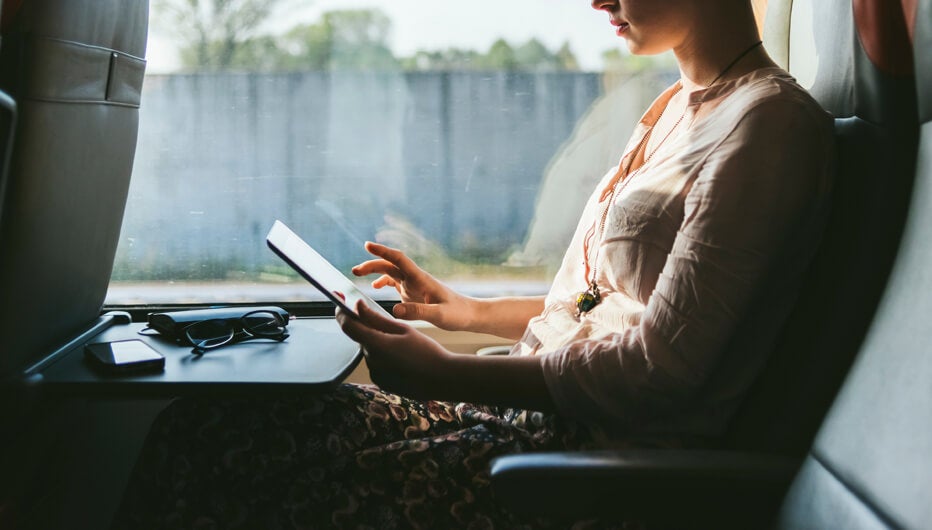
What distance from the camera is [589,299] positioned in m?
1.23

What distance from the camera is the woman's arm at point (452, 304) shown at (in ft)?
4.91

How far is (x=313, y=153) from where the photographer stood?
1.79m

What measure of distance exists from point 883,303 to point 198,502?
90 centimetres

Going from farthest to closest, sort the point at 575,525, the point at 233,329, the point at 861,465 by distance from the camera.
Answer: the point at 233,329 → the point at 575,525 → the point at 861,465

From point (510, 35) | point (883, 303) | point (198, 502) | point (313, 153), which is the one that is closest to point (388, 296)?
point (313, 153)

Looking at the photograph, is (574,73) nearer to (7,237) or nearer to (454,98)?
(454,98)

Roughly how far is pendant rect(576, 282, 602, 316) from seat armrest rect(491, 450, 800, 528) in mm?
Answer: 340

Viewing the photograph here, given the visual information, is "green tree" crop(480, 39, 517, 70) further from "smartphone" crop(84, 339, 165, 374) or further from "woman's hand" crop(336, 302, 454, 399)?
"smartphone" crop(84, 339, 165, 374)

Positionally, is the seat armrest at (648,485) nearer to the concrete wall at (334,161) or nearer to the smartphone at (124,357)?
the smartphone at (124,357)

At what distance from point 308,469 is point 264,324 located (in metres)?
0.34

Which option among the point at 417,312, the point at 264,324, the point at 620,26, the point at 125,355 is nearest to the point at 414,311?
the point at 417,312

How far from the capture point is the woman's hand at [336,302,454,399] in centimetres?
106

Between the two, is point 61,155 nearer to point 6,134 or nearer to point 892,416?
point 6,134

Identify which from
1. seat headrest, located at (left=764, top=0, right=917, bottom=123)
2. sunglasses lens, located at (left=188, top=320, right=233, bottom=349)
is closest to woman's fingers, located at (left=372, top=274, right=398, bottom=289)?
sunglasses lens, located at (left=188, top=320, right=233, bottom=349)
